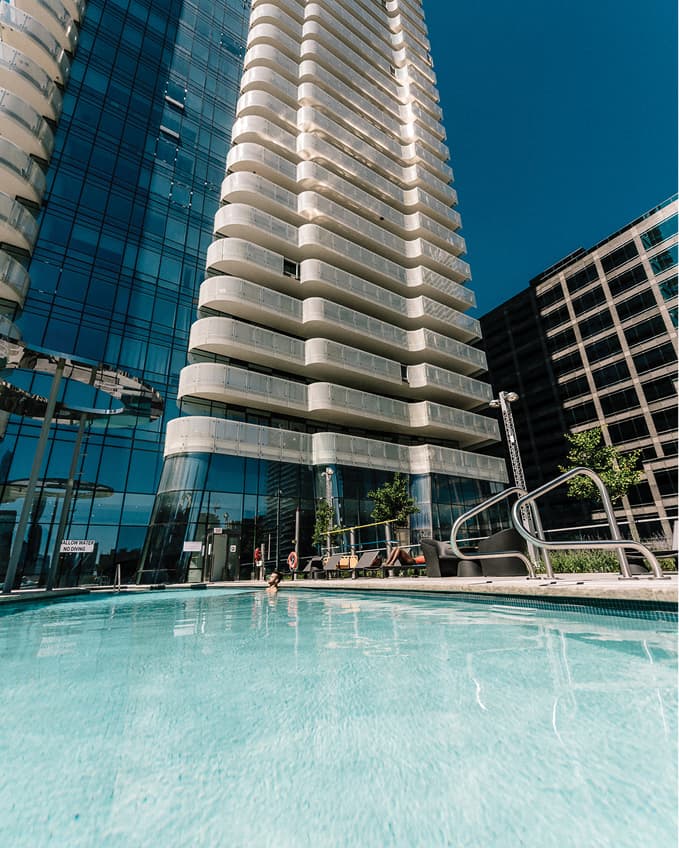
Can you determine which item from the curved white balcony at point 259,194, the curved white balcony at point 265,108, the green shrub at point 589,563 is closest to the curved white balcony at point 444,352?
the curved white balcony at point 259,194

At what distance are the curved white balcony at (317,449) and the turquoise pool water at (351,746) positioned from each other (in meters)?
18.2

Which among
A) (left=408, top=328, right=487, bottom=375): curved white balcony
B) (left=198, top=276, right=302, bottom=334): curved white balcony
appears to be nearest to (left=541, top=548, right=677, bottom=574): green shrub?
(left=408, top=328, right=487, bottom=375): curved white balcony

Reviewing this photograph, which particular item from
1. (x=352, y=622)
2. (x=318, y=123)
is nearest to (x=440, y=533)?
(x=352, y=622)

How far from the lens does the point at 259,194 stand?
27.2 meters

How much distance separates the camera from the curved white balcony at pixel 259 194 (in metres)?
26.8

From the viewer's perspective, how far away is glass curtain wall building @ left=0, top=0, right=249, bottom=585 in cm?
2064

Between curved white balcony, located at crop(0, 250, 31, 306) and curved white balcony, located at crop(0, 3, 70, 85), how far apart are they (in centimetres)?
1410

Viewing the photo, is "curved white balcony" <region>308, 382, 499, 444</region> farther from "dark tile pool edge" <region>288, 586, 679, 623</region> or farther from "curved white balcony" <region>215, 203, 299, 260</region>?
"dark tile pool edge" <region>288, 586, 679, 623</region>

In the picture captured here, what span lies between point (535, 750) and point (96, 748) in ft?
7.12

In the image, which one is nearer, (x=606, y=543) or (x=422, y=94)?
(x=606, y=543)

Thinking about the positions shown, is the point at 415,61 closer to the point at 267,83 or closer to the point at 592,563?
the point at 267,83

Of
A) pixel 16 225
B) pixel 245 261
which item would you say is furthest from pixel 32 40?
pixel 245 261

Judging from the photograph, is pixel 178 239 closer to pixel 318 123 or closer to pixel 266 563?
pixel 318 123

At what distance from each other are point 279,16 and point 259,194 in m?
19.5
